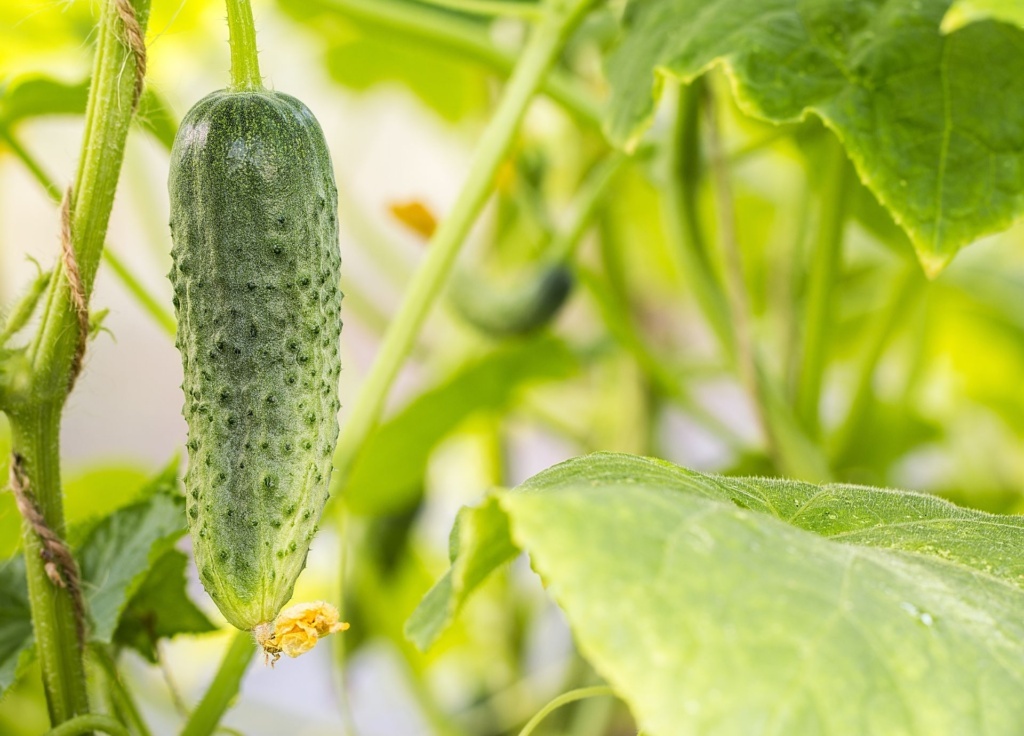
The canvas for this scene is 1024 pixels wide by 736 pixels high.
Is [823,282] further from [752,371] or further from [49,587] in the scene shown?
[49,587]

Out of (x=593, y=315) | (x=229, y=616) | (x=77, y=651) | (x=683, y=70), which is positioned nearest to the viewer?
(x=229, y=616)

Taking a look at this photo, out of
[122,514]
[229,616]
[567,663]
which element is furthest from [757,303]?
[229,616]

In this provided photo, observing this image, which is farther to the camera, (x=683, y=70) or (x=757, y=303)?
(x=757, y=303)

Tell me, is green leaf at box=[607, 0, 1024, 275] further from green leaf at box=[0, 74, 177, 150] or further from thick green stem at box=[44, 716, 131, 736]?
thick green stem at box=[44, 716, 131, 736]

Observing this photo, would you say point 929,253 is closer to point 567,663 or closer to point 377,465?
point 377,465

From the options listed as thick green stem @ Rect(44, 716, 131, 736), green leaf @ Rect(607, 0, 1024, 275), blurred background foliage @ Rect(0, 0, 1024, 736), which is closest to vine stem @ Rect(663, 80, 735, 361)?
blurred background foliage @ Rect(0, 0, 1024, 736)

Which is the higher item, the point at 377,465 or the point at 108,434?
the point at 377,465

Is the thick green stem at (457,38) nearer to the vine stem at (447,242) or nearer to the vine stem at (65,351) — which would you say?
the vine stem at (447,242)

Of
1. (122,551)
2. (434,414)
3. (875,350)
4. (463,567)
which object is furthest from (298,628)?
(875,350)
